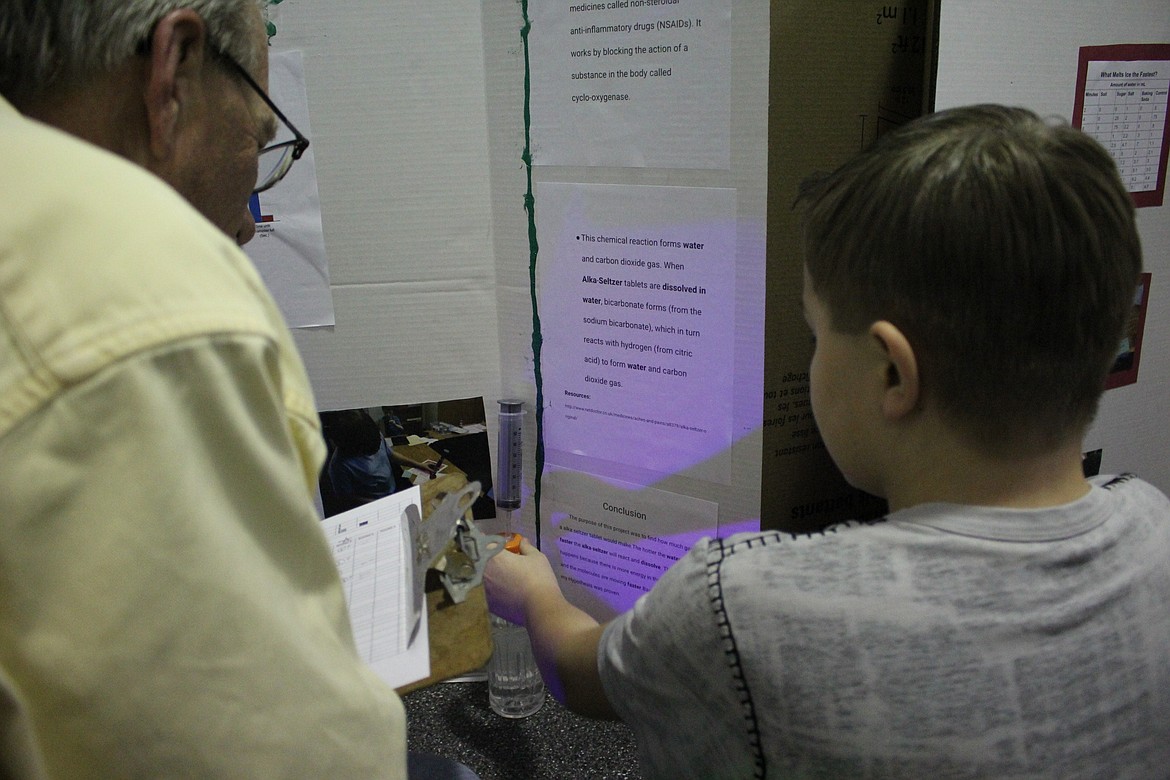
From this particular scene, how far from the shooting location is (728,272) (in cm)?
108

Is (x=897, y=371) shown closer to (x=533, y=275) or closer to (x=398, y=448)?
(x=533, y=275)

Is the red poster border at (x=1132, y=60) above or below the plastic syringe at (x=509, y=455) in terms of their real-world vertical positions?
above

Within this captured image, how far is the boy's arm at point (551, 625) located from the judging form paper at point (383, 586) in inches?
5.9

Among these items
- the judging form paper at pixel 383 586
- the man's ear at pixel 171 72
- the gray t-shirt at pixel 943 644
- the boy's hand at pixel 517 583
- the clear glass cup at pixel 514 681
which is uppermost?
the man's ear at pixel 171 72

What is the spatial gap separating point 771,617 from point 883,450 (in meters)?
0.17

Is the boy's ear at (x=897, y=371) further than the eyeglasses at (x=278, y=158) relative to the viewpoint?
No

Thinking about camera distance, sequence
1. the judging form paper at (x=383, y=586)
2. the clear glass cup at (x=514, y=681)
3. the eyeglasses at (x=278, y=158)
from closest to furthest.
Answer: the judging form paper at (x=383, y=586)
the eyeglasses at (x=278, y=158)
the clear glass cup at (x=514, y=681)

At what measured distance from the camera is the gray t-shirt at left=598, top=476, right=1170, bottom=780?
54cm

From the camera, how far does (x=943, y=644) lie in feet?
1.76

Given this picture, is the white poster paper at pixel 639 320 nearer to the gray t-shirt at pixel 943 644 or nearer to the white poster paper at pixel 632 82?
the white poster paper at pixel 632 82

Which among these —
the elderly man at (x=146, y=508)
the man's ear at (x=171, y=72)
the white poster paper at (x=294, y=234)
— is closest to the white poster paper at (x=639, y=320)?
the white poster paper at (x=294, y=234)

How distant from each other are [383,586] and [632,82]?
2.34 ft

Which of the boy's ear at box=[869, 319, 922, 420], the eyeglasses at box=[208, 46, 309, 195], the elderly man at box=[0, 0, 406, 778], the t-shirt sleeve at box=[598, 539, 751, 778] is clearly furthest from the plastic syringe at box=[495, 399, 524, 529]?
the elderly man at box=[0, 0, 406, 778]

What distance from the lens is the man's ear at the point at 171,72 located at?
24.3 inches
